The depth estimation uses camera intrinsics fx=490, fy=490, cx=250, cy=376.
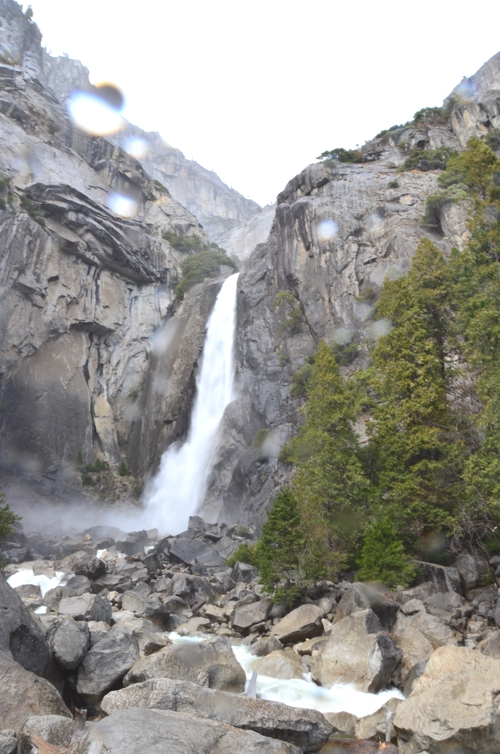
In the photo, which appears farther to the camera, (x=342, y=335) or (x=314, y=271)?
(x=314, y=271)

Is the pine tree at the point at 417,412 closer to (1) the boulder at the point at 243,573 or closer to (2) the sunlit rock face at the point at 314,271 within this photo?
(1) the boulder at the point at 243,573

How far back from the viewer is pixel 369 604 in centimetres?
1225

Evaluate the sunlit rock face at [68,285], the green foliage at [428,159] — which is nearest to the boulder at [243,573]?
the sunlit rock face at [68,285]

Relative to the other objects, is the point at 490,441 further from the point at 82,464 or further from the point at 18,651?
the point at 82,464


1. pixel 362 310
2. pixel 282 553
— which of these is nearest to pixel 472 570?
pixel 282 553

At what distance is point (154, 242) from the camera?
197ft

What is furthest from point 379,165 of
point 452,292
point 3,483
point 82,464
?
point 3,483

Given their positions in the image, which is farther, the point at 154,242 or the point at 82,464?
the point at 154,242

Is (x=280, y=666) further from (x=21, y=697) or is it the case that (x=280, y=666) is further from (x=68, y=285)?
(x=68, y=285)

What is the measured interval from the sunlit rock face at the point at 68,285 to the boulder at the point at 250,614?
3090 centimetres

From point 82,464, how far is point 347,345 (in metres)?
25.9

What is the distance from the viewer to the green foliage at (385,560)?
1430 cm

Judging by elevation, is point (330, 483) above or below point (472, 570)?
above

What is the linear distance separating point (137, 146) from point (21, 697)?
5483 inches
